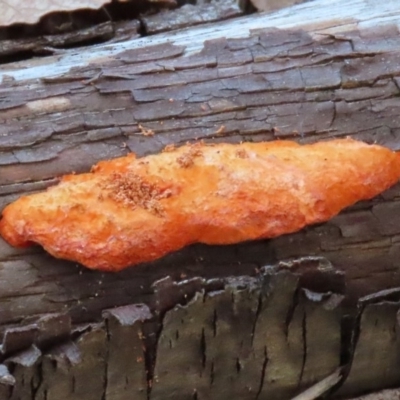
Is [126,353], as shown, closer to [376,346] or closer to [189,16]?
[376,346]

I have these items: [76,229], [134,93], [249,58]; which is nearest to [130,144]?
[134,93]

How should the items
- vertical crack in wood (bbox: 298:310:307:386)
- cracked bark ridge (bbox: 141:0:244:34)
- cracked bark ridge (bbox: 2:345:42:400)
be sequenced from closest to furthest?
cracked bark ridge (bbox: 2:345:42:400)
vertical crack in wood (bbox: 298:310:307:386)
cracked bark ridge (bbox: 141:0:244:34)

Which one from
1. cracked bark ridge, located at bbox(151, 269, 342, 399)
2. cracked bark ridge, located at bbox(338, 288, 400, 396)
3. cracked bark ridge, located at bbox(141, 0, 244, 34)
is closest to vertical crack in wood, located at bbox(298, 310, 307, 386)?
cracked bark ridge, located at bbox(151, 269, 342, 399)

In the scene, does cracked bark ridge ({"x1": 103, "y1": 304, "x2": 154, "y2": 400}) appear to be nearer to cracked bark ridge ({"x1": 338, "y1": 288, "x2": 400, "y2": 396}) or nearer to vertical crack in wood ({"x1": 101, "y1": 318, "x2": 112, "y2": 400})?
vertical crack in wood ({"x1": 101, "y1": 318, "x2": 112, "y2": 400})

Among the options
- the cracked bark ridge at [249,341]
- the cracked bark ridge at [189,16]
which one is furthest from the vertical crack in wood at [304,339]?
the cracked bark ridge at [189,16]

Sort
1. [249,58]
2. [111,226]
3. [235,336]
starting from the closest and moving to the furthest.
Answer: [111,226]
[235,336]
[249,58]

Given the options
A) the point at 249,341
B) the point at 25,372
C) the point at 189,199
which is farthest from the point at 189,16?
the point at 25,372

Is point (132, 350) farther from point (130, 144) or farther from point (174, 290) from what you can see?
point (130, 144)

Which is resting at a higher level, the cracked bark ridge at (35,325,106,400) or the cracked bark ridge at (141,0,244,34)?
the cracked bark ridge at (141,0,244,34)
